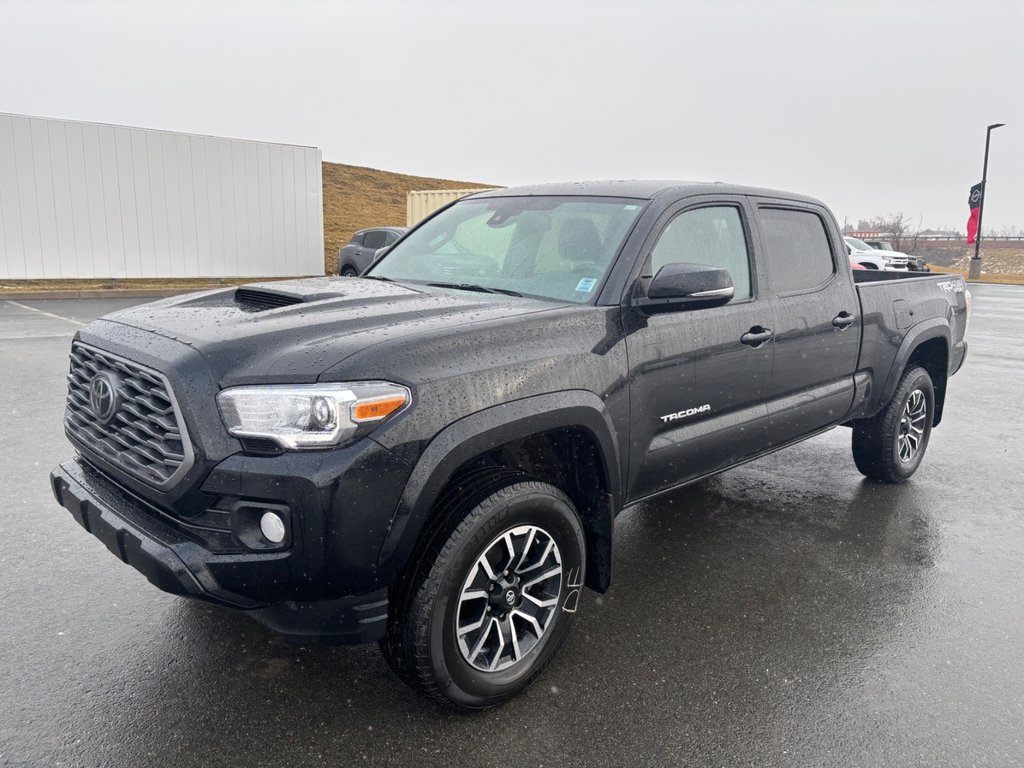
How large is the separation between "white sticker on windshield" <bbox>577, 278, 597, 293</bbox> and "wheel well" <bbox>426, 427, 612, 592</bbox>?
2.03ft

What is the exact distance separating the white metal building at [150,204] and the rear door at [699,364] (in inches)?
742

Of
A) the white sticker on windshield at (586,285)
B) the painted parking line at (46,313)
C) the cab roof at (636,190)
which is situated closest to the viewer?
the white sticker on windshield at (586,285)

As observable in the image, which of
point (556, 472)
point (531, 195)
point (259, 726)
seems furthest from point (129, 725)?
point (531, 195)

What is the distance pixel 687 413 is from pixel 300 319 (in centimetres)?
171

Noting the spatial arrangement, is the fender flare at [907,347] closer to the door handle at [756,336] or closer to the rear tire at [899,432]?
the rear tire at [899,432]

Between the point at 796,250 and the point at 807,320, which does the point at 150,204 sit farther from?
the point at 807,320

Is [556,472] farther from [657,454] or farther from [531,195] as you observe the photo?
[531,195]

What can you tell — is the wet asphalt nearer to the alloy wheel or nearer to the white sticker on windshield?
the alloy wheel

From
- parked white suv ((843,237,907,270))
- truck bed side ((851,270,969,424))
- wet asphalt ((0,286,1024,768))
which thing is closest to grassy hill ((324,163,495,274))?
parked white suv ((843,237,907,270))

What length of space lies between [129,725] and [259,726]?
0.43 metres

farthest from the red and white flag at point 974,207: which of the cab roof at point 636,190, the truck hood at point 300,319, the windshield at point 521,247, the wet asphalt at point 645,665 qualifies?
the truck hood at point 300,319

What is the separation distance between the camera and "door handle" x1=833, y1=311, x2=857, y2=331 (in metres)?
4.43

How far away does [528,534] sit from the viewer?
2.81m

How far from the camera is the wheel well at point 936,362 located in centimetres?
553
